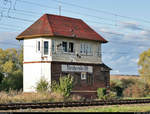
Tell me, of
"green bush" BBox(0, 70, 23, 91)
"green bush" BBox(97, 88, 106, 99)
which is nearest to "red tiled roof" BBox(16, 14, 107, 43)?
"green bush" BBox(97, 88, 106, 99)

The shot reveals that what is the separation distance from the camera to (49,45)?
42.2 meters

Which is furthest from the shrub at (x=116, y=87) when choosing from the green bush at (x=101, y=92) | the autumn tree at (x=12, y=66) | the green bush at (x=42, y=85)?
the green bush at (x=42, y=85)

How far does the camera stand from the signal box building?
138ft

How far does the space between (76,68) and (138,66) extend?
2840 cm

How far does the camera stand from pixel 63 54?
142ft

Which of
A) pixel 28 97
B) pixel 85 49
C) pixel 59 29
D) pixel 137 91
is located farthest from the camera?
pixel 137 91

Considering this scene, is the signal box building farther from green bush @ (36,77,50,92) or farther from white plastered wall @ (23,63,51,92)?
green bush @ (36,77,50,92)

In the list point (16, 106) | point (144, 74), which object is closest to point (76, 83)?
point (16, 106)

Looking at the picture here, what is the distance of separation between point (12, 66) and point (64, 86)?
25503 millimetres

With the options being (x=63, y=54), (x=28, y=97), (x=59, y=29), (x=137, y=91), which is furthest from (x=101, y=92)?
(x=28, y=97)

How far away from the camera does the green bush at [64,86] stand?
127 ft

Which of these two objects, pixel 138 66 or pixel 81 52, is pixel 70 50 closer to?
pixel 81 52

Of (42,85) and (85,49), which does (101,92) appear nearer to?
(85,49)

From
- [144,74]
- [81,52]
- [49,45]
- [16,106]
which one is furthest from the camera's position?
[144,74]
